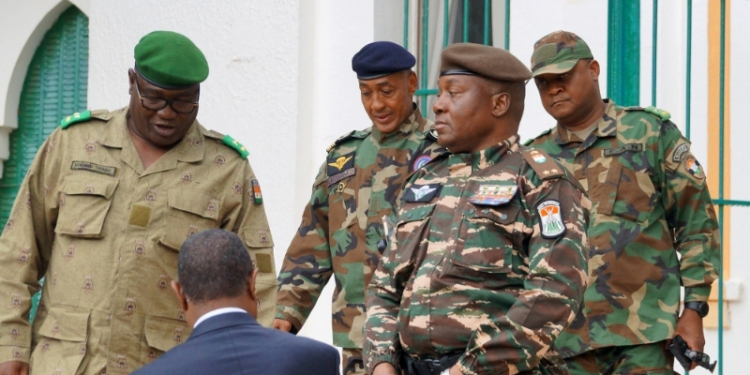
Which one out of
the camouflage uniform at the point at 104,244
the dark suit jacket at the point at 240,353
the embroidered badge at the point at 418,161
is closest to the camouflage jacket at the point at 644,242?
the embroidered badge at the point at 418,161

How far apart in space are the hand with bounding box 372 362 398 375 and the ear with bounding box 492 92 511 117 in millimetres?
859

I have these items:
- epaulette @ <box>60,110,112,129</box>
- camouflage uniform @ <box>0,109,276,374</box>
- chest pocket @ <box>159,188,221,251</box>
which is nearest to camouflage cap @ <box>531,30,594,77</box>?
camouflage uniform @ <box>0,109,276,374</box>

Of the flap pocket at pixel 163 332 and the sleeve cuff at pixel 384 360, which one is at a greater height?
the sleeve cuff at pixel 384 360

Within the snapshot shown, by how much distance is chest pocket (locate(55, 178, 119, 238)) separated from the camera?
433 centimetres

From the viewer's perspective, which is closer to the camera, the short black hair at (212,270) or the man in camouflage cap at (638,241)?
the short black hair at (212,270)

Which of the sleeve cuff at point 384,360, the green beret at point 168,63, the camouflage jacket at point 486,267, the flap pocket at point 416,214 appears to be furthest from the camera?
the green beret at point 168,63

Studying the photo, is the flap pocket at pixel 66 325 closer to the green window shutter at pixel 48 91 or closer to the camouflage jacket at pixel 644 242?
the camouflage jacket at pixel 644 242

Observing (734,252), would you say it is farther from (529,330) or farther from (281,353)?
(281,353)

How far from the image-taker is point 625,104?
18.2ft

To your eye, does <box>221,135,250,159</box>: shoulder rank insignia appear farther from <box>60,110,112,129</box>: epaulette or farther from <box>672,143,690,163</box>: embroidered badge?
<box>672,143,690,163</box>: embroidered badge

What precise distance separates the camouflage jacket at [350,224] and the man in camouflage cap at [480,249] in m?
0.71

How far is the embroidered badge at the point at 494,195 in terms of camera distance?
3.58 meters

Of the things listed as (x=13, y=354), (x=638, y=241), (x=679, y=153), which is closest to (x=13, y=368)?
(x=13, y=354)

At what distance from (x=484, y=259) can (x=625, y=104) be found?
2266 mm
